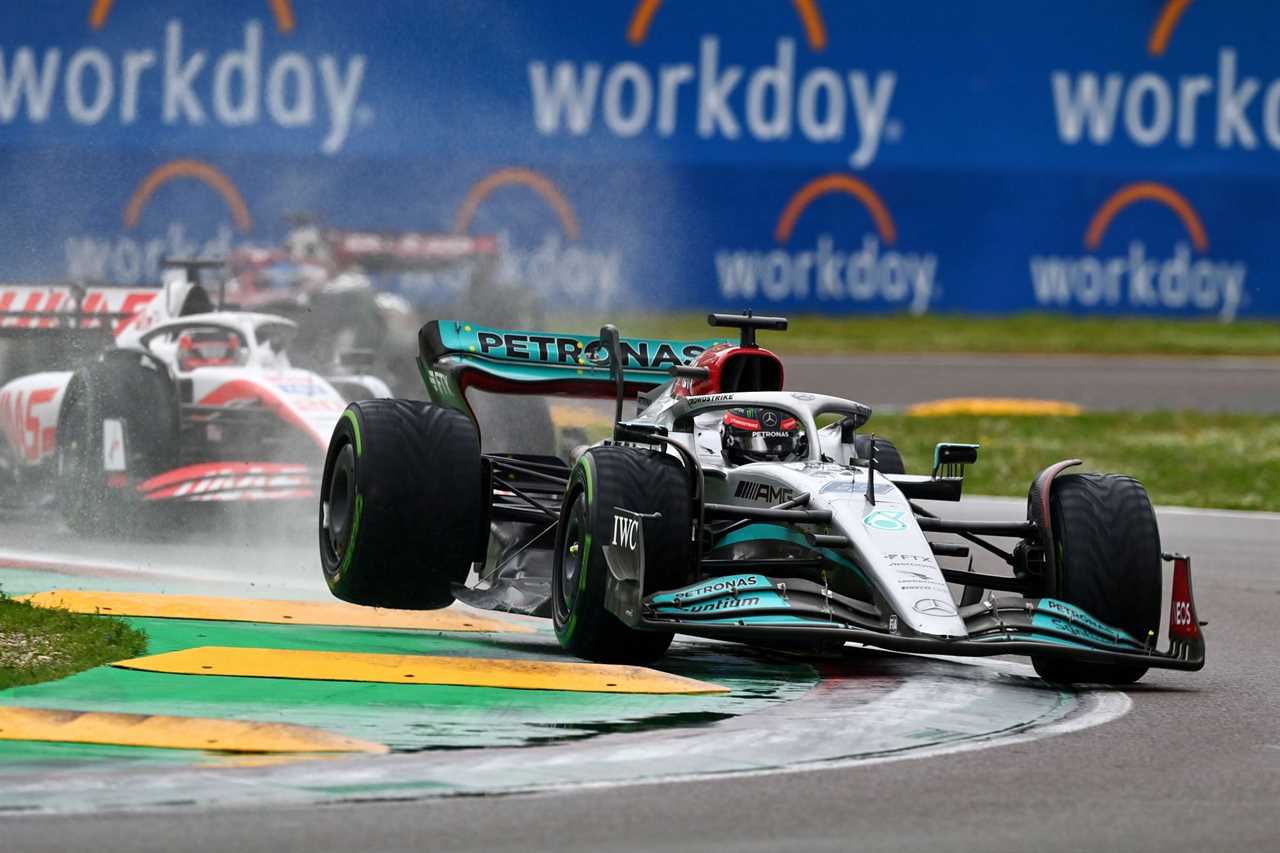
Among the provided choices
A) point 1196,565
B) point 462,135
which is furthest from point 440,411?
point 462,135

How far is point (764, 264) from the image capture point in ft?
86.9

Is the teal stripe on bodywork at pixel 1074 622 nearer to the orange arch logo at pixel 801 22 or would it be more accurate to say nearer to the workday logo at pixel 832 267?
the workday logo at pixel 832 267

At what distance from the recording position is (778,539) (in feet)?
28.0

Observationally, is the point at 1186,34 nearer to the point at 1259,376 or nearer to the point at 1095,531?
the point at 1259,376

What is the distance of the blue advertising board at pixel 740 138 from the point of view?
2570 centimetres

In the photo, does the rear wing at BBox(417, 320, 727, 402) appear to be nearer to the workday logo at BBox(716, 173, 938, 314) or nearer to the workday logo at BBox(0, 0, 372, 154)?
the workday logo at BBox(0, 0, 372, 154)

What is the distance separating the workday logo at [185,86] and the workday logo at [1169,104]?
27.8ft

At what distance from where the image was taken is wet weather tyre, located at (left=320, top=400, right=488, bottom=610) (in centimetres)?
895

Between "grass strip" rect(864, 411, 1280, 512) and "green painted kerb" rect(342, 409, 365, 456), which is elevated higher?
"grass strip" rect(864, 411, 1280, 512)

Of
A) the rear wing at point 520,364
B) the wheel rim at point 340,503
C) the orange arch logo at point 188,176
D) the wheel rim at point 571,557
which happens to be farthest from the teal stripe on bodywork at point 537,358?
the orange arch logo at point 188,176

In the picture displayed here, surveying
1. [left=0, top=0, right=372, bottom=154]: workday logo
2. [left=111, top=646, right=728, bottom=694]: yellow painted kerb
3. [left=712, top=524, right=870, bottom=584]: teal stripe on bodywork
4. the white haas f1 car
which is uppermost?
[left=0, top=0, right=372, bottom=154]: workday logo

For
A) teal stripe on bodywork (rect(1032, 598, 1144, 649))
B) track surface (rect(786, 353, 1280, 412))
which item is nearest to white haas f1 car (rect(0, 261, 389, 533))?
teal stripe on bodywork (rect(1032, 598, 1144, 649))

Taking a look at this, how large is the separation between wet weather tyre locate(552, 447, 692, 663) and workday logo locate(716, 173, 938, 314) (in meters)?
18.2

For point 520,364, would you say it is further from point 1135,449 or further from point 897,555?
point 1135,449
